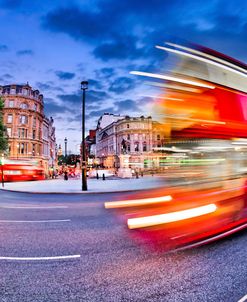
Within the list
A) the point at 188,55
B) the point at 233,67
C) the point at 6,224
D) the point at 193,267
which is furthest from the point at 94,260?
the point at 233,67

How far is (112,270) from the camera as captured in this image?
413cm

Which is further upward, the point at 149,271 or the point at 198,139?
the point at 198,139

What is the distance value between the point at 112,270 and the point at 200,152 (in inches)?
146

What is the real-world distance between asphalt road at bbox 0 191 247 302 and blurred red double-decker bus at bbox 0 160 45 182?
33926mm

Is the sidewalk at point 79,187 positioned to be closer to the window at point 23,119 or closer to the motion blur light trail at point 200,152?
the motion blur light trail at point 200,152

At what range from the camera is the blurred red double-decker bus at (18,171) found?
1465 inches

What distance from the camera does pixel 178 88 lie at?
272 inches

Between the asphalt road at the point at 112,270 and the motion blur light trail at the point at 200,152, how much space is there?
51 cm

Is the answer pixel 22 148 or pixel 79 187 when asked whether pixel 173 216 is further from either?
pixel 22 148

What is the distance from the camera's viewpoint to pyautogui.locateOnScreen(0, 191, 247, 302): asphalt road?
3.35 meters

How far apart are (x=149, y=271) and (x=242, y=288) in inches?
55.7

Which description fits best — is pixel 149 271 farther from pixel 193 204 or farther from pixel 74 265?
pixel 193 204

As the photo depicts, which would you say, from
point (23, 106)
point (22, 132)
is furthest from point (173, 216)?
point (23, 106)

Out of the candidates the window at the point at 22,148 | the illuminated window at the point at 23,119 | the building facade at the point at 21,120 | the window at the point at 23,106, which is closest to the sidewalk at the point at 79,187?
the window at the point at 22,148
